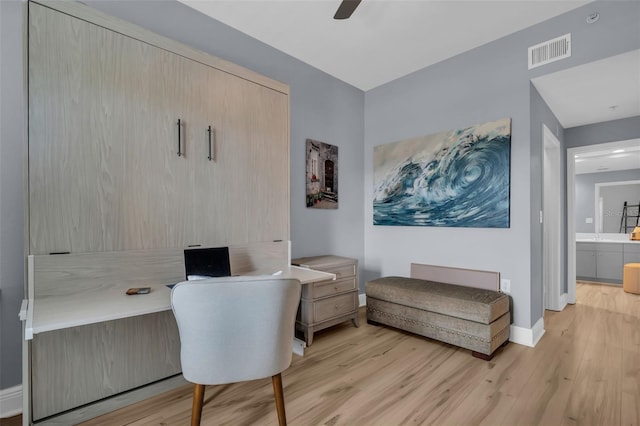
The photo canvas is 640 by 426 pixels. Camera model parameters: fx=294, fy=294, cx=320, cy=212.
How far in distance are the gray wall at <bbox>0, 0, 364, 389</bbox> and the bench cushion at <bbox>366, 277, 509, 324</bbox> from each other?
0.80 m

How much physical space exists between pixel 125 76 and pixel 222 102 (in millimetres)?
609

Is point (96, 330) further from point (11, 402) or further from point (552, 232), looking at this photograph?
point (552, 232)

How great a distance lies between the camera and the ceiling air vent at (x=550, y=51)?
2417 mm

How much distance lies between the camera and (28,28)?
4.86 ft

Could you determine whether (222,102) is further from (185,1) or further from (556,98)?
(556,98)

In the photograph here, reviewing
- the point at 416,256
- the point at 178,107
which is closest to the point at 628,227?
the point at 416,256

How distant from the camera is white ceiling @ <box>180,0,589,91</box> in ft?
7.68

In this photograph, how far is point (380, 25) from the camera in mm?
2604

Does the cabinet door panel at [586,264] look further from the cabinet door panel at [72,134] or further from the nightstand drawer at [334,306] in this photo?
the cabinet door panel at [72,134]

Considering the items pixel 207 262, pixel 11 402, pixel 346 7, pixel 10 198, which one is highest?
pixel 346 7

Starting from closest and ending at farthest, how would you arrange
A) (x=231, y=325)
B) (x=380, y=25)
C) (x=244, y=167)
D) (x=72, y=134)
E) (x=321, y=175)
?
1. (x=231, y=325)
2. (x=72, y=134)
3. (x=244, y=167)
4. (x=380, y=25)
5. (x=321, y=175)

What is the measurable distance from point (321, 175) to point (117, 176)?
201cm

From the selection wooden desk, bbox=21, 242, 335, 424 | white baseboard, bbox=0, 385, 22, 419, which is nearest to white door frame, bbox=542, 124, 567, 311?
wooden desk, bbox=21, 242, 335, 424

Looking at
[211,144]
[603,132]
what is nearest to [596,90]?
[603,132]
